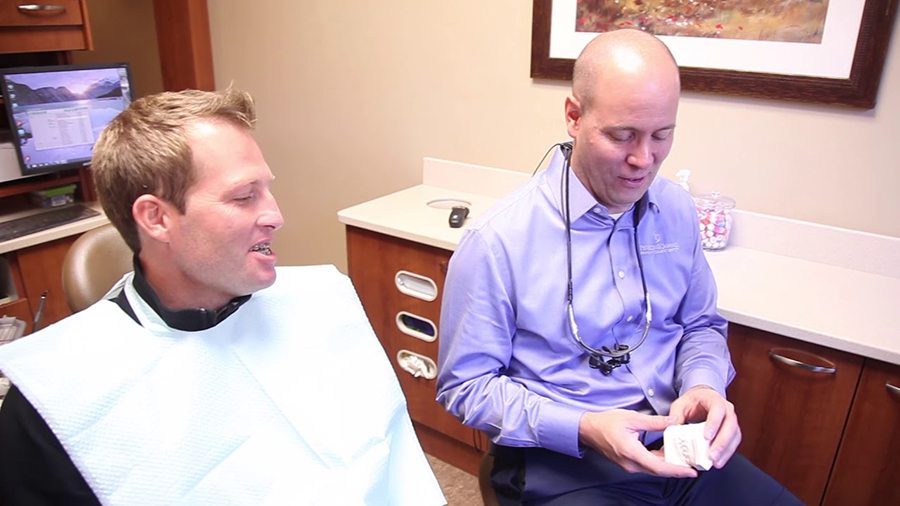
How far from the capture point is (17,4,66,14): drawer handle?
2213 mm

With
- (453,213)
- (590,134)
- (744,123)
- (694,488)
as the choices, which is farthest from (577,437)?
(744,123)

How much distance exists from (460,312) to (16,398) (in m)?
0.77

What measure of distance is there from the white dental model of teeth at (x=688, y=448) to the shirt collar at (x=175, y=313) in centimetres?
83

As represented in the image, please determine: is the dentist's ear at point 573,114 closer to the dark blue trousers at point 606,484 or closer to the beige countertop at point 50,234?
the dark blue trousers at point 606,484

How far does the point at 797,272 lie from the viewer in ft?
5.74

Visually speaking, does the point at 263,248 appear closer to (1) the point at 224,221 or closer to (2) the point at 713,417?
(1) the point at 224,221

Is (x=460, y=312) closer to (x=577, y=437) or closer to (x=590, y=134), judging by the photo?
(x=577, y=437)

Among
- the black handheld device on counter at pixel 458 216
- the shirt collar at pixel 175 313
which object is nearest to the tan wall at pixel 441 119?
the black handheld device on counter at pixel 458 216

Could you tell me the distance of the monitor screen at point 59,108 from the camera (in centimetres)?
220

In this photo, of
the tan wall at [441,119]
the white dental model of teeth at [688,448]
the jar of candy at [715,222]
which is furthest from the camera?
the jar of candy at [715,222]

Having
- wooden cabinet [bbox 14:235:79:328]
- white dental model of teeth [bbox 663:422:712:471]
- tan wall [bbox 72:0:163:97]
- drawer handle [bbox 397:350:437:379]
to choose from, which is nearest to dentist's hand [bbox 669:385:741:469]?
white dental model of teeth [bbox 663:422:712:471]

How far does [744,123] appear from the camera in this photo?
6.07 ft

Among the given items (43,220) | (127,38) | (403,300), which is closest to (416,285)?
(403,300)

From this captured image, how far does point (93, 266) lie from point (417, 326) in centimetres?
99
